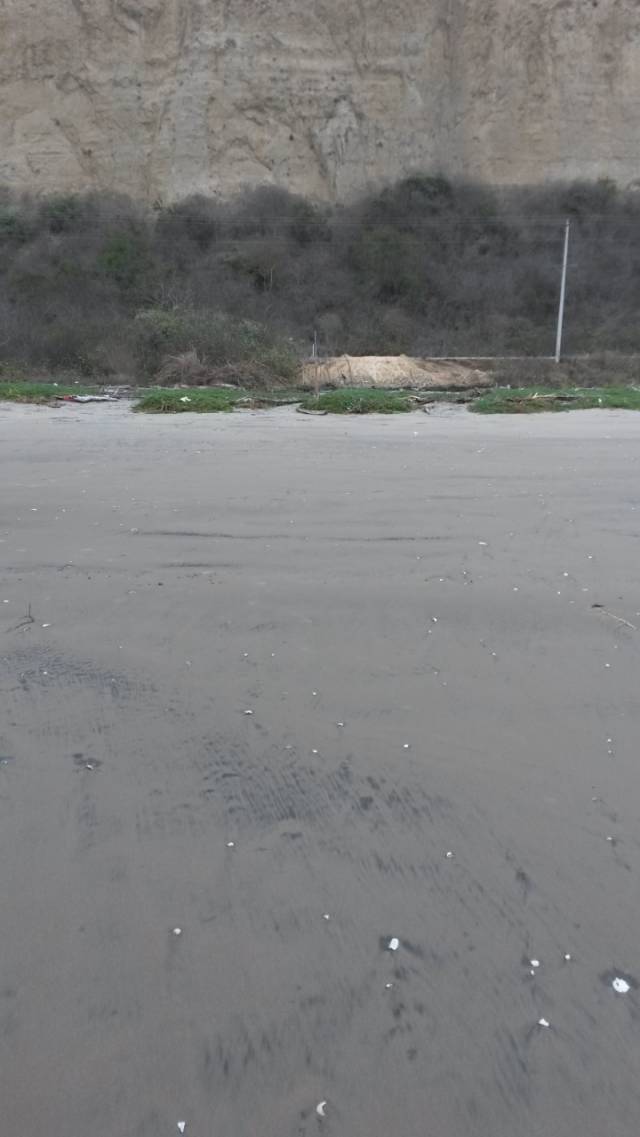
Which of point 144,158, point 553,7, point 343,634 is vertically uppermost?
point 553,7

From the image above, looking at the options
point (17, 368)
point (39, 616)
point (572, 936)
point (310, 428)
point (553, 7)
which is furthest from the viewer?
point (553, 7)

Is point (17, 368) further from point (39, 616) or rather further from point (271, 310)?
point (39, 616)

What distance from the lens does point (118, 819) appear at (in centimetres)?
241

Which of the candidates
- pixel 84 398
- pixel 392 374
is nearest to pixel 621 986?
pixel 84 398

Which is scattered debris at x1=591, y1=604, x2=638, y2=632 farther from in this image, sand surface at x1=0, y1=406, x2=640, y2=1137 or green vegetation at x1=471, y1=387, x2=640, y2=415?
green vegetation at x1=471, y1=387, x2=640, y2=415

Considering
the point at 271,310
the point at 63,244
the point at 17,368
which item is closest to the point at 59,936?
the point at 17,368

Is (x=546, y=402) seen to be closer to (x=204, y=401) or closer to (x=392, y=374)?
(x=204, y=401)

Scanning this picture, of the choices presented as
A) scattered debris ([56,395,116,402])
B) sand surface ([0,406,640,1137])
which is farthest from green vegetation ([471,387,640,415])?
sand surface ([0,406,640,1137])

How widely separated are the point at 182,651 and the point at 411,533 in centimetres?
198

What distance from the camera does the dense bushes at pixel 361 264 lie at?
27281mm

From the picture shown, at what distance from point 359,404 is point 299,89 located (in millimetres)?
22177

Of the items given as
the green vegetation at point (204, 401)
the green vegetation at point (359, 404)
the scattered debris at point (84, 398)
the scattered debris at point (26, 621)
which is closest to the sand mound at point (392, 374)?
the green vegetation at point (204, 401)

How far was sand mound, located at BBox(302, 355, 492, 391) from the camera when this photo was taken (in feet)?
66.0

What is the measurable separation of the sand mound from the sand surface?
1565cm
